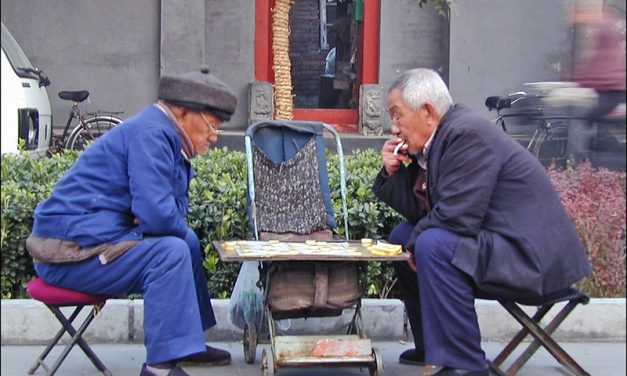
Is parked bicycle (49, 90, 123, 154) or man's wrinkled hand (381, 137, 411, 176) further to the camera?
parked bicycle (49, 90, 123, 154)

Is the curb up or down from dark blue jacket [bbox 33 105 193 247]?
down

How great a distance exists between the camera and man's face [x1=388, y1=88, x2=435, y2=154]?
471cm

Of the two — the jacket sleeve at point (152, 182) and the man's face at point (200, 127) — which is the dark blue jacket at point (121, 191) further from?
the man's face at point (200, 127)

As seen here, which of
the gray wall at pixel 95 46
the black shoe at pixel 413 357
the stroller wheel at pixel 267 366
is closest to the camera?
the stroller wheel at pixel 267 366

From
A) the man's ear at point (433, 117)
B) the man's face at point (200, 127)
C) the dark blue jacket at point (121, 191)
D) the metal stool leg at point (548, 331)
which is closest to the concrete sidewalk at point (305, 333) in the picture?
the metal stool leg at point (548, 331)

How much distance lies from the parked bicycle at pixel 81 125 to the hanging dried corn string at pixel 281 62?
1695 mm

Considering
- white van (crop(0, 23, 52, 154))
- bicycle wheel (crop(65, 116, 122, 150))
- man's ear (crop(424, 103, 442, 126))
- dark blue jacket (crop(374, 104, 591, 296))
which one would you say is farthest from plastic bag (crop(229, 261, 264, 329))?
bicycle wheel (crop(65, 116, 122, 150))

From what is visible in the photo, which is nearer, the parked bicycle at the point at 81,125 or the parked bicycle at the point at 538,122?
the parked bicycle at the point at 538,122

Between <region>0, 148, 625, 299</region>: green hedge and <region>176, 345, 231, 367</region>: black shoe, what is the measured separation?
2.23ft

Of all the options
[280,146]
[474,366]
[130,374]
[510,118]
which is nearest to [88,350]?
[130,374]

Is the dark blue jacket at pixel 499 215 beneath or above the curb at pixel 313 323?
above

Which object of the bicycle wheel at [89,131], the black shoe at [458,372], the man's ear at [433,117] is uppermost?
the man's ear at [433,117]

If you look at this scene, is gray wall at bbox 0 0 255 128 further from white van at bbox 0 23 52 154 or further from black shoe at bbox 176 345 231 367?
black shoe at bbox 176 345 231 367

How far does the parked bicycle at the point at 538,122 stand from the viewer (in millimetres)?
6917
